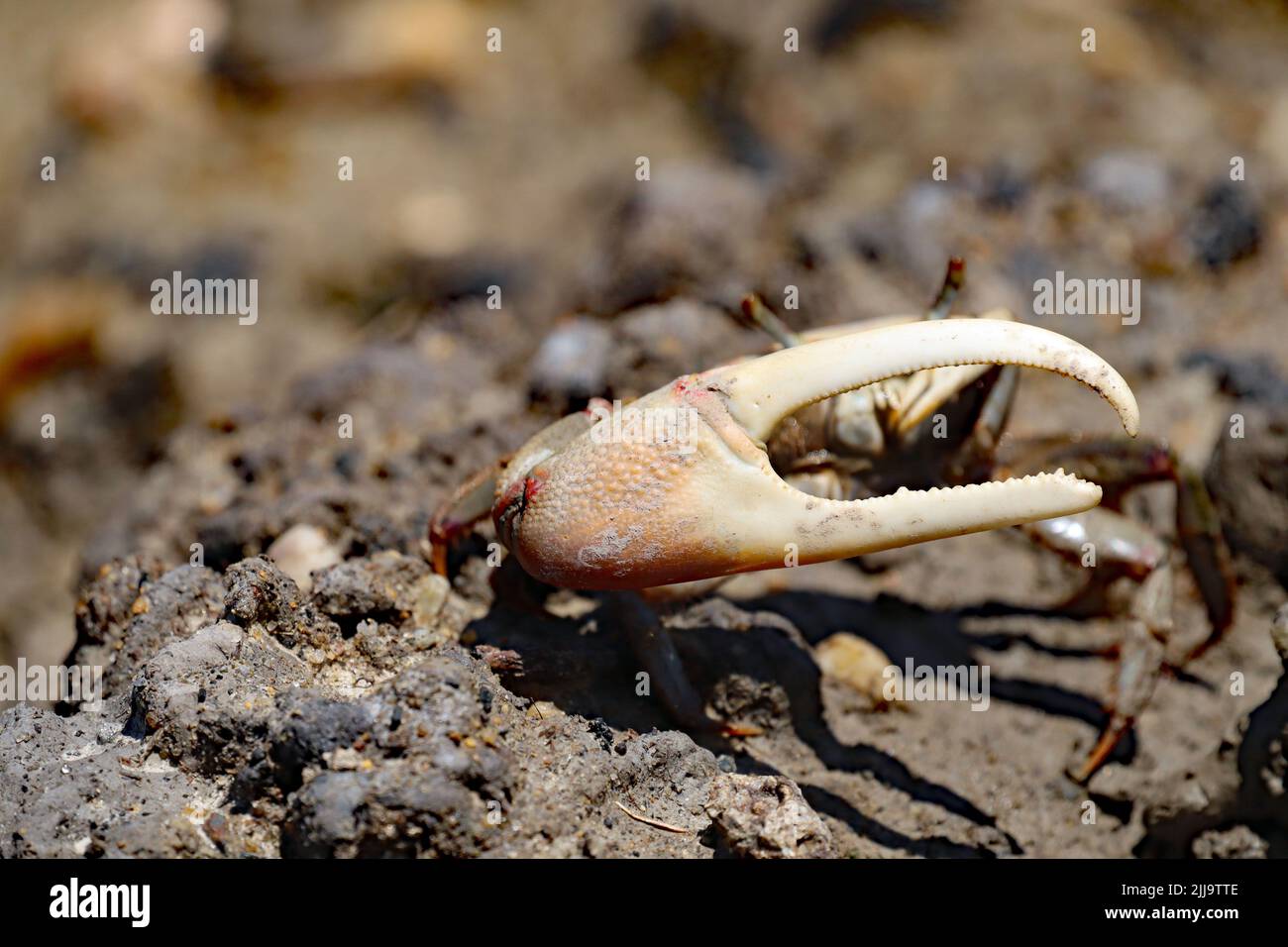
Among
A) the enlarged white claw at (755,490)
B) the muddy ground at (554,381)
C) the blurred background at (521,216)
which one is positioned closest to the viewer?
the enlarged white claw at (755,490)

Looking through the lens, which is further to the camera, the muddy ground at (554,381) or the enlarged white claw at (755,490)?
the muddy ground at (554,381)

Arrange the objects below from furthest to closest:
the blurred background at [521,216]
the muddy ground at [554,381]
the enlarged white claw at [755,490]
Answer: the blurred background at [521,216] → the muddy ground at [554,381] → the enlarged white claw at [755,490]

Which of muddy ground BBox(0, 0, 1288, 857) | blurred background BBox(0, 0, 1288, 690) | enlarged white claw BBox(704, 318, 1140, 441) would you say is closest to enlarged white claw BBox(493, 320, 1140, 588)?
enlarged white claw BBox(704, 318, 1140, 441)

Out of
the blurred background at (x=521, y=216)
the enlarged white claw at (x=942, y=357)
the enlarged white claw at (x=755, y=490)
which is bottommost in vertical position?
the enlarged white claw at (x=755, y=490)

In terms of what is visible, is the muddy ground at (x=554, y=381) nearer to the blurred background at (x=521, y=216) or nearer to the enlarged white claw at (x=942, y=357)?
the blurred background at (x=521, y=216)

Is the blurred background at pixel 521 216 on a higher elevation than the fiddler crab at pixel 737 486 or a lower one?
higher

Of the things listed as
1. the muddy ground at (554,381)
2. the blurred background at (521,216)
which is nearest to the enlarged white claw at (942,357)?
the muddy ground at (554,381)

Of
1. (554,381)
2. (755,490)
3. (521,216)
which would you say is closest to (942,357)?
(755,490)

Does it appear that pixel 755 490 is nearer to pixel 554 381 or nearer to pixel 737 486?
pixel 737 486
